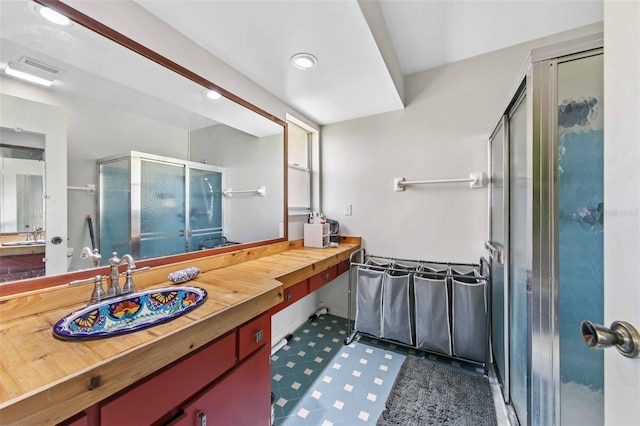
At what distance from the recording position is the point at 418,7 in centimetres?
151

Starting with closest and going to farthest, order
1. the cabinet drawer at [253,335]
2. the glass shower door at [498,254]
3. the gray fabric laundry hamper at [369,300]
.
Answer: the cabinet drawer at [253,335], the glass shower door at [498,254], the gray fabric laundry hamper at [369,300]

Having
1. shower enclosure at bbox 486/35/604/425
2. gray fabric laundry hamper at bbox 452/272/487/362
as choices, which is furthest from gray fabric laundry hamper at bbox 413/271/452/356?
shower enclosure at bbox 486/35/604/425

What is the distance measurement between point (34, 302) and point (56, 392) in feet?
1.95

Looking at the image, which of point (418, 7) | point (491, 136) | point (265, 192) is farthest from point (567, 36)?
point (265, 192)

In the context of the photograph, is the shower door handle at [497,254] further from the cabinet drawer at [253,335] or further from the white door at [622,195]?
the cabinet drawer at [253,335]

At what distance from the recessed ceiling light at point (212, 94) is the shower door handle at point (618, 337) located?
75.0 inches

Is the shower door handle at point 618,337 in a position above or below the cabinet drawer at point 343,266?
above

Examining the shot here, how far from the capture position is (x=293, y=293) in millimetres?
1512

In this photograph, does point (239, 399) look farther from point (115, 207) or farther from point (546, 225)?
point (546, 225)

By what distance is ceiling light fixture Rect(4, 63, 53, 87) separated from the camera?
2.82 feet

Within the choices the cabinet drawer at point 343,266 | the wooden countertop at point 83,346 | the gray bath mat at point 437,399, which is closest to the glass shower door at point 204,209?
the wooden countertop at point 83,346

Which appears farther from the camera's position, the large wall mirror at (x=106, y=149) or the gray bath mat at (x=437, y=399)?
the gray bath mat at (x=437, y=399)

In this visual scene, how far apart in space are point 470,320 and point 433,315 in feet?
0.78

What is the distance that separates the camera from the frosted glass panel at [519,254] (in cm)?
97
